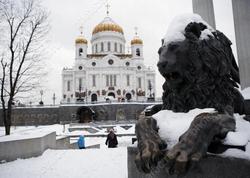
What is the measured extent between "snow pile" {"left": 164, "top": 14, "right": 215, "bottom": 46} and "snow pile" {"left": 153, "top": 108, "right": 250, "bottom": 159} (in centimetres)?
88

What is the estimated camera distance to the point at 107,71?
5878 centimetres

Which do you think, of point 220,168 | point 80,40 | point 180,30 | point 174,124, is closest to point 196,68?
point 180,30

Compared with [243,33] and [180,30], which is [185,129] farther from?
[243,33]

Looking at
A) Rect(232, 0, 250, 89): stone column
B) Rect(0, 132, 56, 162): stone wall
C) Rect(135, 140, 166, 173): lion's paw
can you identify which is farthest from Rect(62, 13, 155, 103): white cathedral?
Rect(135, 140, 166, 173): lion's paw

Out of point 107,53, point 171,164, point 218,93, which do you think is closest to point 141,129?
point 171,164

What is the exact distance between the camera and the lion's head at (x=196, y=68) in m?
2.61

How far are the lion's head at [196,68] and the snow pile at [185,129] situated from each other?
0.17 meters

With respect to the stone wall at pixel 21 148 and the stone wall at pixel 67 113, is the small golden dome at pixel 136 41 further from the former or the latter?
the stone wall at pixel 21 148

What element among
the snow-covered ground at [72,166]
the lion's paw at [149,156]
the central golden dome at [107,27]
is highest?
the central golden dome at [107,27]

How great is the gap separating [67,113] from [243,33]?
39.1 m

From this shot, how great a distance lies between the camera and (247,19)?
796 cm

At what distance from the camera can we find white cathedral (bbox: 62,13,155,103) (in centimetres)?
5759

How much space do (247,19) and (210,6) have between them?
167 centimetres

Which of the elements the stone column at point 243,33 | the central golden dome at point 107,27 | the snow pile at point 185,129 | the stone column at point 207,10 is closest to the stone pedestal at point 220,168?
the snow pile at point 185,129
